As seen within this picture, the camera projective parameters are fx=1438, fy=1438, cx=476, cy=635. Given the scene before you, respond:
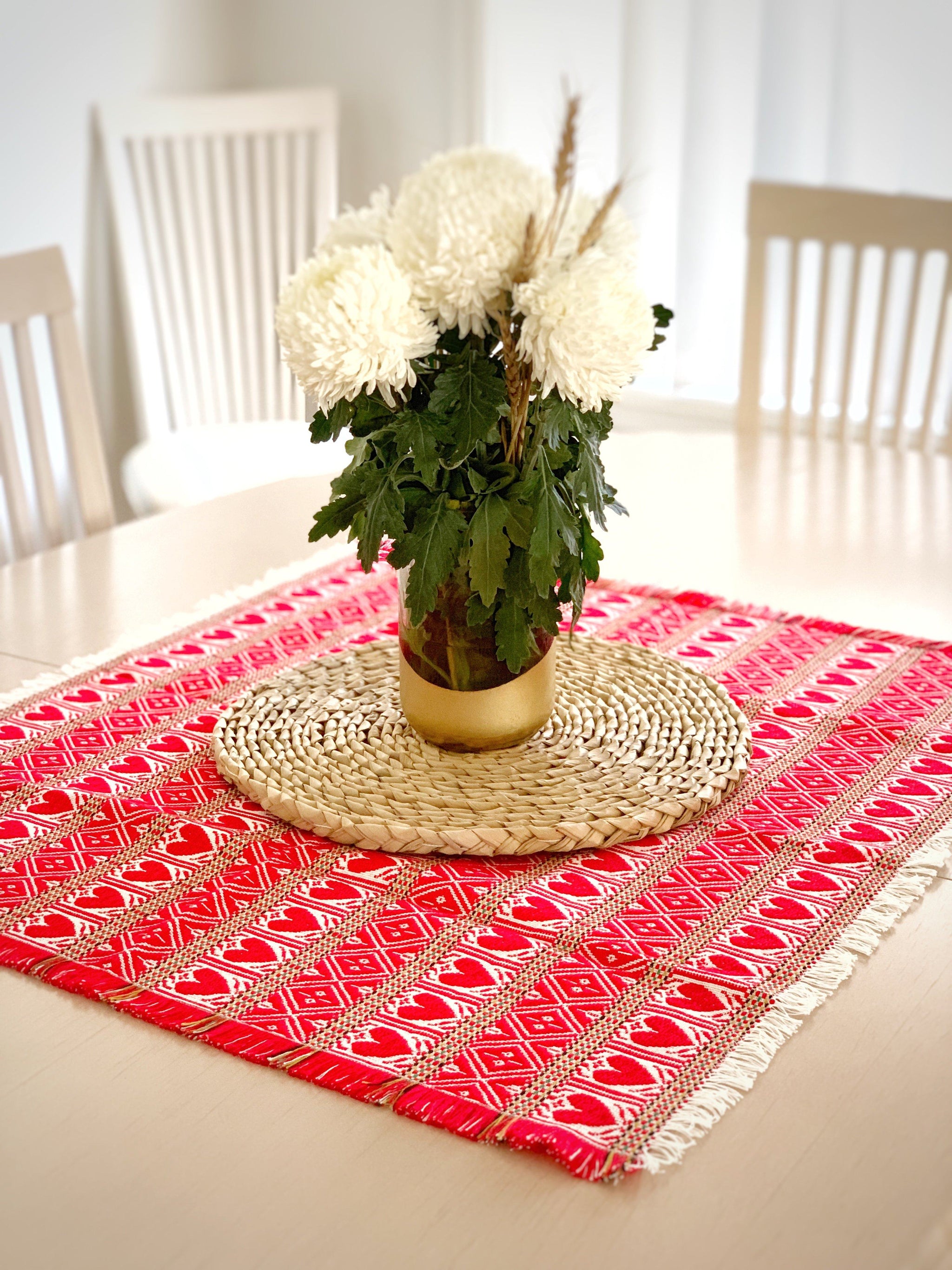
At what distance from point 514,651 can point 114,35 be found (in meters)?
2.48

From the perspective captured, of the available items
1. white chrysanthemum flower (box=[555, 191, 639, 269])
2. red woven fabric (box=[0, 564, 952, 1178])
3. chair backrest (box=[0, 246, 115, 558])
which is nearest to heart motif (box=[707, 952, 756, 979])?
red woven fabric (box=[0, 564, 952, 1178])

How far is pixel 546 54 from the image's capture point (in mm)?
2945

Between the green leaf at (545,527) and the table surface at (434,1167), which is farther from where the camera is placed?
the green leaf at (545,527)

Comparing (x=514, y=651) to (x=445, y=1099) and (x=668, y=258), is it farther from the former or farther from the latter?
(x=668, y=258)

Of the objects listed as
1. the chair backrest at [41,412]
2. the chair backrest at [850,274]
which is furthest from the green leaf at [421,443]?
the chair backrest at [850,274]

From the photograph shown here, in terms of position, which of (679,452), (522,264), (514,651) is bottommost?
(679,452)

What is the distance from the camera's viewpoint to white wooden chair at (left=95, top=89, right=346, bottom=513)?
9.81ft

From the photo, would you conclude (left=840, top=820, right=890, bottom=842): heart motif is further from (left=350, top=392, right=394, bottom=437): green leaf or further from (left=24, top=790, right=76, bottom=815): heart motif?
(left=24, top=790, right=76, bottom=815): heart motif

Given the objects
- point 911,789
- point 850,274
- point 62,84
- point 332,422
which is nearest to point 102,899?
point 332,422

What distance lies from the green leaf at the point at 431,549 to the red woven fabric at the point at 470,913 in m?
0.18

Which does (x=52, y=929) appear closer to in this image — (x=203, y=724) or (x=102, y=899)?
(x=102, y=899)

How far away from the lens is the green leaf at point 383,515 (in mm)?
941

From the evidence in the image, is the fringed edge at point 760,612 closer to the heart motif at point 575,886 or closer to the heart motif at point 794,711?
the heart motif at point 794,711

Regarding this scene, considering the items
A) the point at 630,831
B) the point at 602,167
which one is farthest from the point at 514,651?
the point at 602,167
